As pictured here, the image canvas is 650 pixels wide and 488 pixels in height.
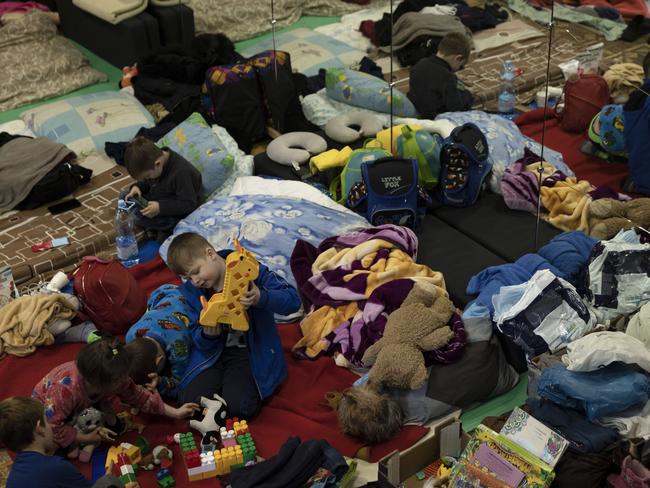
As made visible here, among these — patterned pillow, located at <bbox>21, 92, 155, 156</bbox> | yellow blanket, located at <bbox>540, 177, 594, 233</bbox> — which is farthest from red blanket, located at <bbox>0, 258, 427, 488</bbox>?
patterned pillow, located at <bbox>21, 92, 155, 156</bbox>

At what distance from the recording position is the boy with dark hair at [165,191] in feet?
11.8

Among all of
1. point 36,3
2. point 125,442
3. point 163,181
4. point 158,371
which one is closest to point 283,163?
point 163,181

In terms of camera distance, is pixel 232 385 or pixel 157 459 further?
pixel 232 385

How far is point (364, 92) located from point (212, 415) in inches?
85.2

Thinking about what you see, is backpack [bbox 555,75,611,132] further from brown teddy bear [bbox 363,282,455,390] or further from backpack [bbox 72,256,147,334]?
backpack [bbox 72,256,147,334]

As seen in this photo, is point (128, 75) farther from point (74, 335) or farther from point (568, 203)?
point (568, 203)

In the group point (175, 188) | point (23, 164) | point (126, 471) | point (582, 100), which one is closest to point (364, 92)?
point (582, 100)

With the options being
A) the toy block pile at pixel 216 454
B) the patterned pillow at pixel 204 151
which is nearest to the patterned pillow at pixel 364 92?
the patterned pillow at pixel 204 151

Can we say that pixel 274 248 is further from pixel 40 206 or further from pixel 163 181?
pixel 40 206

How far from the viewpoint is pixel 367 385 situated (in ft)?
8.91

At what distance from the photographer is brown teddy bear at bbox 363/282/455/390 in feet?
8.85

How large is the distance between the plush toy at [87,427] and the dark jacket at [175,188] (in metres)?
1.16

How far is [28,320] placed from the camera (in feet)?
9.86

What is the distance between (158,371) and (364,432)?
0.74 metres
